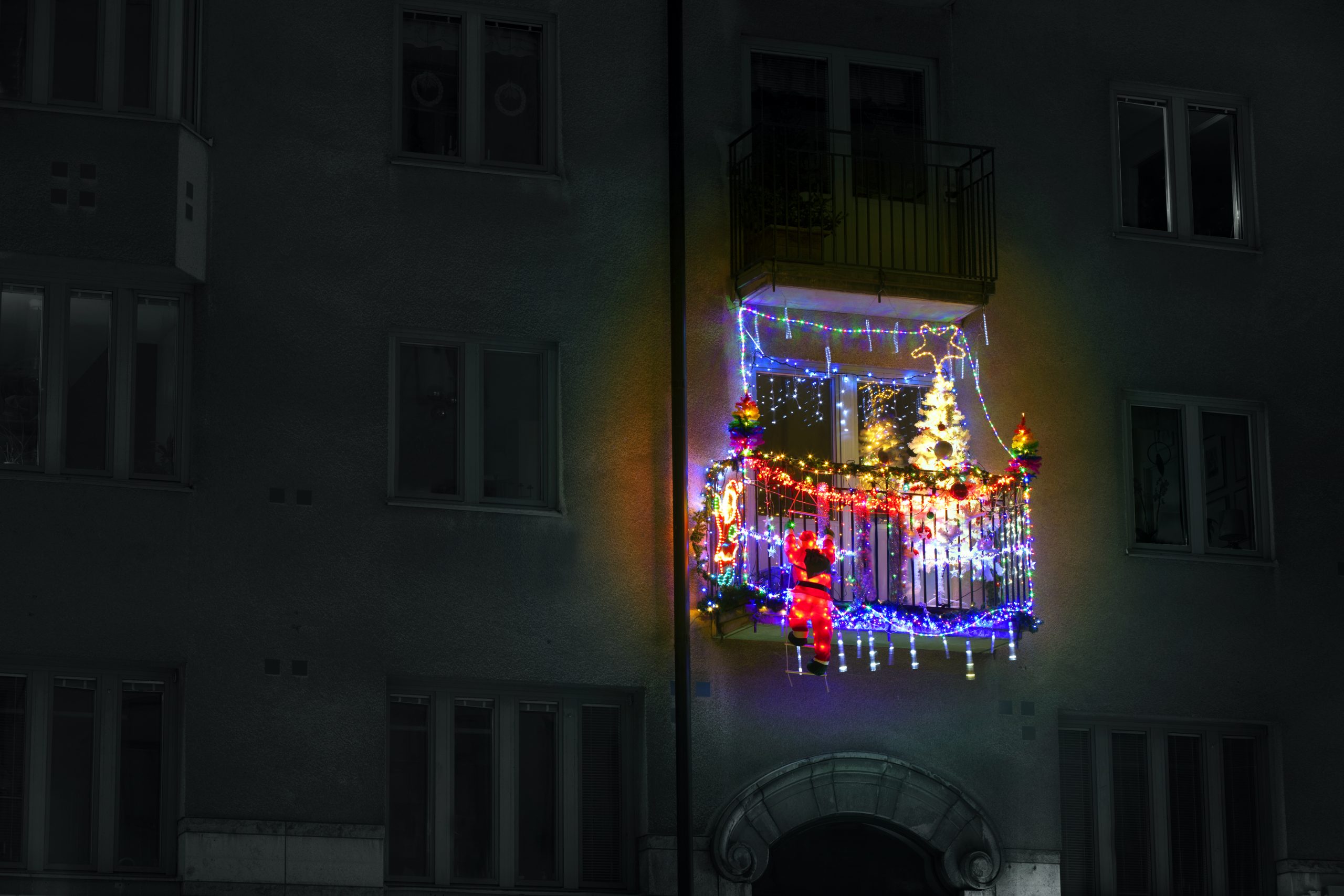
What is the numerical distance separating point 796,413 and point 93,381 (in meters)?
7.31

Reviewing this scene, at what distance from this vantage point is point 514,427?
22.7 m

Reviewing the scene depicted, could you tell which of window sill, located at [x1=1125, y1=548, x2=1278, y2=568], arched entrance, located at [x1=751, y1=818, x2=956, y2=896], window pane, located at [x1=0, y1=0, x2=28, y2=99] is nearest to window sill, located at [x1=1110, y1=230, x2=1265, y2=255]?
window sill, located at [x1=1125, y1=548, x2=1278, y2=568]

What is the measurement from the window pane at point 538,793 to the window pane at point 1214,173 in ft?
31.9

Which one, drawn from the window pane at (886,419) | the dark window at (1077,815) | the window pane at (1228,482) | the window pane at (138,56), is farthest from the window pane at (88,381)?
the window pane at (1228,482)

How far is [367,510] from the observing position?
21.7m

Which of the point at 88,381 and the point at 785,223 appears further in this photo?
the point at 785,223

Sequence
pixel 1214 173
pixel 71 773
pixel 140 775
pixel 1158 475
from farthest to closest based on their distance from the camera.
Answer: pixel 1214 173 → pixel 1158 475 → pixel 140 775 → pixel 71 773

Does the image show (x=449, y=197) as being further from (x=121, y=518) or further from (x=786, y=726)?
(x=786, y=726)

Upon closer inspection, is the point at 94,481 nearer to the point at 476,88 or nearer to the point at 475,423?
the point at 475,423

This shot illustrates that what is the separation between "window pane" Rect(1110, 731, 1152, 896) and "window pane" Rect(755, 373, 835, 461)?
451 cm

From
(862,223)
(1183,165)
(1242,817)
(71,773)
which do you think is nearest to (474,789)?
(71,773)

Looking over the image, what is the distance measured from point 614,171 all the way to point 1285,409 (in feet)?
26.8

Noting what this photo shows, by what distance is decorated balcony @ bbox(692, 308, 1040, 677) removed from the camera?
72.7ft

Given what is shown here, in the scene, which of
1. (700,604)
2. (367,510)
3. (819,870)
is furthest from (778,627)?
(367,510)
